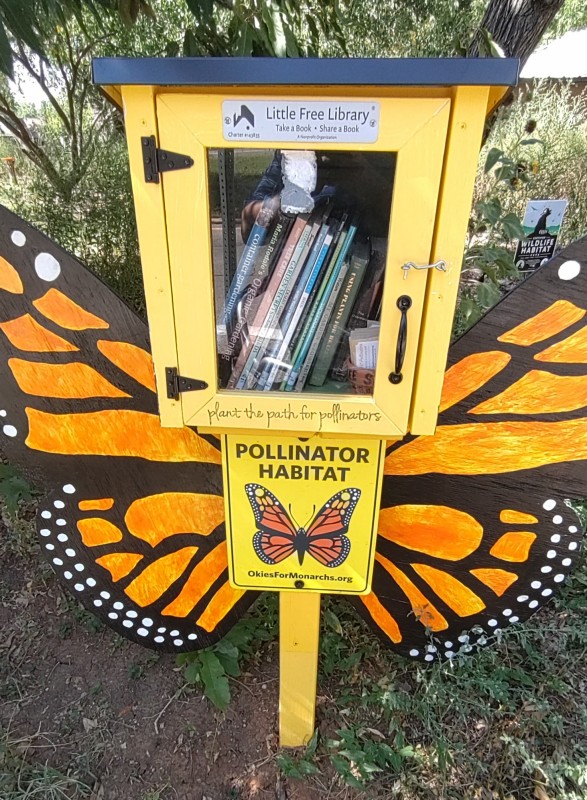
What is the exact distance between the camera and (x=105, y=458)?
165 centimetres

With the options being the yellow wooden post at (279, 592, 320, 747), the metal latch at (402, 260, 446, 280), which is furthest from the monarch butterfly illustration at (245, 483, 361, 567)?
the metal latch at (402, 260, 446, 280)

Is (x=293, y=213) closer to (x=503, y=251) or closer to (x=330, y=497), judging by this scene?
(x=330, y=497)

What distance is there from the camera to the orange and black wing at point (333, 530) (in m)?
1.48

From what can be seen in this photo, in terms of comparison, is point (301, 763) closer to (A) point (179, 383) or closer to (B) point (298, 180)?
(A) point (179, 383)

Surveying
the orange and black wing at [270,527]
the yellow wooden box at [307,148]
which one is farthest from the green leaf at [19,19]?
the orange and black wing at [270,527]

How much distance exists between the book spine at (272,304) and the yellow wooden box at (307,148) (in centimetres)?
7

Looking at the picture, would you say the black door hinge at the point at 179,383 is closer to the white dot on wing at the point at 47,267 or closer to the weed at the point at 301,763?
the white dot on wing at the point at 47,267

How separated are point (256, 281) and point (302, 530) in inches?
27.6

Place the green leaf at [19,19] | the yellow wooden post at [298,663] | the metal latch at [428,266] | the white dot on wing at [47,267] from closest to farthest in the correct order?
1. the metal latch at [428,266]
2. the green leaf at [19,19]
3. the white dot on wing at [47,267]
4. the yellow wooden post at [298,663]

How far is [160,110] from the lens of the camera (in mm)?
963

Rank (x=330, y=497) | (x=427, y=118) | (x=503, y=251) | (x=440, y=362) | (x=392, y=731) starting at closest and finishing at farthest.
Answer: (x=427, y=118)
(x=440, y=362)
(x=330, y=497)
(x=392, y=731)
(x=503, y=251)

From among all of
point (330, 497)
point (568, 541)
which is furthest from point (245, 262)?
point (568, 541)

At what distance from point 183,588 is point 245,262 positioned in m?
1.16

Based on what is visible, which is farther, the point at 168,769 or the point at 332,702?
the point at 332,702
